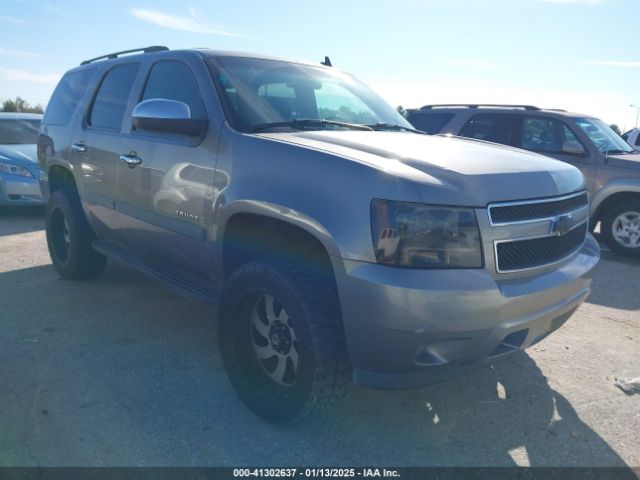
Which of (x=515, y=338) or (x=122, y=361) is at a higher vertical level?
(x=515, y=338)

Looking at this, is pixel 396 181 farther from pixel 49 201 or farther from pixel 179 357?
pixel 49 201

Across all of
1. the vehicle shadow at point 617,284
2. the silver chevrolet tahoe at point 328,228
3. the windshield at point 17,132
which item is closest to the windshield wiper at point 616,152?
the vehicle shadow at point 617,284

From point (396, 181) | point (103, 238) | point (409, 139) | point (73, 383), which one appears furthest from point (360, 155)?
point (103, 238)

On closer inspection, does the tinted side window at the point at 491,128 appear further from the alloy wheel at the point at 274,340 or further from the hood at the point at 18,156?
the hood at the point at 18,156

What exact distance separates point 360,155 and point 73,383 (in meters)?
2.11

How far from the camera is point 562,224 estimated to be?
103 inches

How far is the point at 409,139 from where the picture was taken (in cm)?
314

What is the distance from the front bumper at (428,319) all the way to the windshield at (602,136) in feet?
17.8

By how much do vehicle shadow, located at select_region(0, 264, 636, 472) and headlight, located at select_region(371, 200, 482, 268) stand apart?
3.20ft

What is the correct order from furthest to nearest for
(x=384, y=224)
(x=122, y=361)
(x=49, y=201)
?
(x=49, y=201), (x=122, y=361), (x=384, y=224)

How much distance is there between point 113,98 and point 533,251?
337cm

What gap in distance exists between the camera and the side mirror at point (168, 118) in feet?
9.83

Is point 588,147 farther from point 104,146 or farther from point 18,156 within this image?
point 18,156

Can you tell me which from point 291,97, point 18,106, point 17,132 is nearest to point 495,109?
point 291,97
